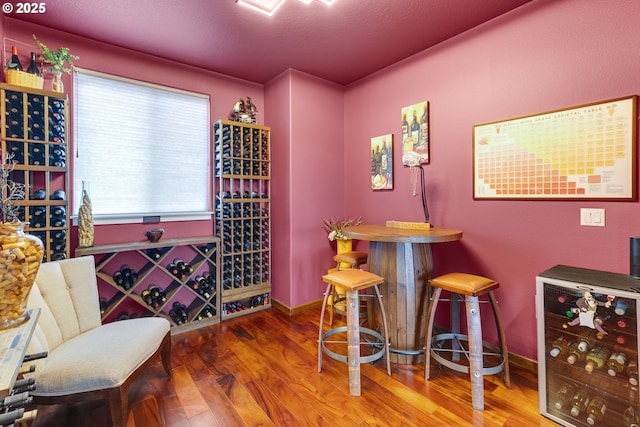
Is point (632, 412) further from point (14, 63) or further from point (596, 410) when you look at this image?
point (14, 63)

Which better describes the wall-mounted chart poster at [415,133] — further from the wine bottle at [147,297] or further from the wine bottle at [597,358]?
the wine bottle at [147,297]

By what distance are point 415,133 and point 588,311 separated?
6.56 feet

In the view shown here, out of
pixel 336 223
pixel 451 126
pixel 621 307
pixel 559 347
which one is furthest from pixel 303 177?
pixel 621 307

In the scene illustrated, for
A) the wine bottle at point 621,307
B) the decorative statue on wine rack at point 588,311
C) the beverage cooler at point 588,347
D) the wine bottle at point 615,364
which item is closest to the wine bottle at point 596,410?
the beverage cooler at point 588,347

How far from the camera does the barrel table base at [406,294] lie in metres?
2.24

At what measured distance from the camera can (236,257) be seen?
337 cm

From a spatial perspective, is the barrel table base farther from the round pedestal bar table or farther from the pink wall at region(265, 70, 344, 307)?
the pink wall at region(265, 70, 344, 307)

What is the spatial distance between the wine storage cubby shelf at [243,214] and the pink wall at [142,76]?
32 cm

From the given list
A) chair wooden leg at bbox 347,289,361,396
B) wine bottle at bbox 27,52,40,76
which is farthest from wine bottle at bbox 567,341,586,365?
Answer: wine bottle at bbox 27,52,40,76

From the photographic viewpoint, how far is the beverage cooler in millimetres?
1470

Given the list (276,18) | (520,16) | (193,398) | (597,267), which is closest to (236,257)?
(193,398)

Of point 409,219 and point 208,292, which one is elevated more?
point 409,219

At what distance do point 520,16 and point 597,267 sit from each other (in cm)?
196

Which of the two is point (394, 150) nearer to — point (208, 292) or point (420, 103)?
point (420, 103)
